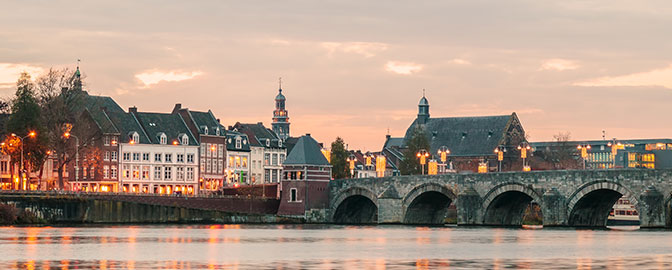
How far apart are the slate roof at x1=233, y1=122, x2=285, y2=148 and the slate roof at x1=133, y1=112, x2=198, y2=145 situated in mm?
17469

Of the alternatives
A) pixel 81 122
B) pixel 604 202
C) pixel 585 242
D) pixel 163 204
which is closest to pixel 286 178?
pixel 163 204

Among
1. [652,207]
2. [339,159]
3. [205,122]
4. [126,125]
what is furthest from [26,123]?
[652,207]

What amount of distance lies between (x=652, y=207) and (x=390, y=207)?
32740 mm

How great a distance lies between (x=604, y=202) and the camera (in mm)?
124375

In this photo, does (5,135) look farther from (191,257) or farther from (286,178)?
(191,257)

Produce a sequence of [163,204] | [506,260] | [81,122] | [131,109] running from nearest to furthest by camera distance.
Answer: [506,260]
[163,204]
[81,122]
[131,109]

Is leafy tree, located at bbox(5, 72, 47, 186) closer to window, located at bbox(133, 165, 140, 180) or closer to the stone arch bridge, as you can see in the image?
window, located at bbox(133, 165, 140, 180)

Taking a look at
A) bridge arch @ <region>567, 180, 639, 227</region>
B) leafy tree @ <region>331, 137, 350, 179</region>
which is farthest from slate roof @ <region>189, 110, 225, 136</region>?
bridge arch @ <region>567, 180, 639, 227</region>

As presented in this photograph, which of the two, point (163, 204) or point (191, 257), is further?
point (163, 204)

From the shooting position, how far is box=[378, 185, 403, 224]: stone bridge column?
137m

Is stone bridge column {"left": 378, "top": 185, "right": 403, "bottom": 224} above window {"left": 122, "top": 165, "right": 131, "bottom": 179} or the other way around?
the other way around

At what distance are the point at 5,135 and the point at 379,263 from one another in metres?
92.5

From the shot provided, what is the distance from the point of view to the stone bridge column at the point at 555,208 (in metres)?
120

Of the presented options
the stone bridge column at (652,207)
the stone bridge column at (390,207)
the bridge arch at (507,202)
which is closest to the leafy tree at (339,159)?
the stone bridge column at (390,207)
